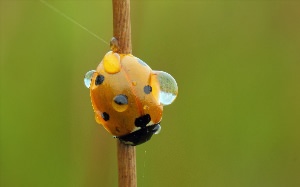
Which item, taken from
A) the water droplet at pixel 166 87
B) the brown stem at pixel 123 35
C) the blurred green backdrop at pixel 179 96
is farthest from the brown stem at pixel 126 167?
the blurred green backdrop at pixel 179 96

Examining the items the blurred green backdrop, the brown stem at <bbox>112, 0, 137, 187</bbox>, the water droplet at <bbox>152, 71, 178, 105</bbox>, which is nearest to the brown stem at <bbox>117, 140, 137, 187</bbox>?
the brown stem at <bbox>112, 0, 137, 187</bbox>

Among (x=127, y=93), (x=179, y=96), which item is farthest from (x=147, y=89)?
(x=179, y=96)

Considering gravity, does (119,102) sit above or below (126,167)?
above

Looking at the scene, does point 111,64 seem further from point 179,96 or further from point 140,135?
point 179,96

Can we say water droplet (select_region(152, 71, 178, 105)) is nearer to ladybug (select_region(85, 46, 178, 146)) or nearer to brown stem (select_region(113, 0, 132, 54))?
ladybug (select_region(85, 46, 178, 146))

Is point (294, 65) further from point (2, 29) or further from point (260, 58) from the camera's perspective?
point (2, 29)

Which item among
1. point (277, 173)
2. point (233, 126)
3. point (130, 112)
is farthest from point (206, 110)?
point (130, 112)
